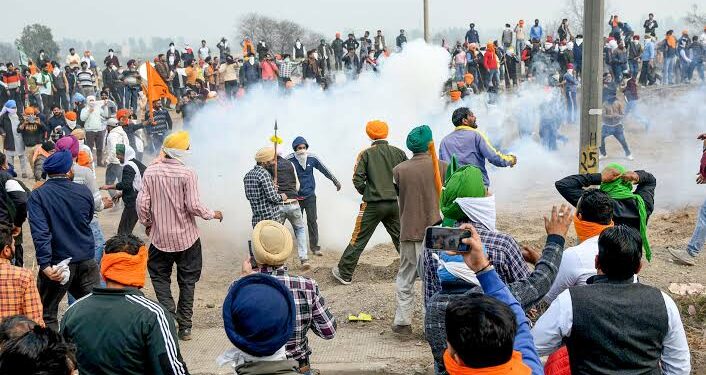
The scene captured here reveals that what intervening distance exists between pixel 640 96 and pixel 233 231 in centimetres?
1709

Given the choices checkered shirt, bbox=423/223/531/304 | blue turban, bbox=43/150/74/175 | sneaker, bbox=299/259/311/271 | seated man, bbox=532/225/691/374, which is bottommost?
sneaker, bbox=299/259/311/271

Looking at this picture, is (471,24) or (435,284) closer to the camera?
(435,284)

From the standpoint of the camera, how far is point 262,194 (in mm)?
8969

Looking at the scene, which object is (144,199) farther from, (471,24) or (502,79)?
(471,24)

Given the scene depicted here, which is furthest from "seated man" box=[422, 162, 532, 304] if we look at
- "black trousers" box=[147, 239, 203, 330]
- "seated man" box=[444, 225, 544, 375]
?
"black trousers" box=[147, 239, 203, 330]

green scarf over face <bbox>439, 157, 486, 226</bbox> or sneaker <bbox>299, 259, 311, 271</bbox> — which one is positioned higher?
green scarf over face <bbox>439, 157, 486, 226</bbox>

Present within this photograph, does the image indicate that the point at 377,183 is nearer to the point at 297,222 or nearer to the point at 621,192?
the point at 297,222

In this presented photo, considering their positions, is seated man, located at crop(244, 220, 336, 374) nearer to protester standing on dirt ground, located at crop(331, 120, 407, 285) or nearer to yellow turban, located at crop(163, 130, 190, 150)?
yellow turban, located at crop(163, 130, 190, 150)

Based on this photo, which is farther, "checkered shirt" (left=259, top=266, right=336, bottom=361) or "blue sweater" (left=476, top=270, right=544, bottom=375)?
"checkered shirt" (left=259, top=266, right=336, bottom=361)

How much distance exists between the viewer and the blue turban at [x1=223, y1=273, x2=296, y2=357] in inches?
126

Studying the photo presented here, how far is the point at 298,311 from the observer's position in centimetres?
417

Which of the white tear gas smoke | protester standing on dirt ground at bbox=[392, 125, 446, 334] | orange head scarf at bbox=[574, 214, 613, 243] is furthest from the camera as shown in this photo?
the white tear gas smoke

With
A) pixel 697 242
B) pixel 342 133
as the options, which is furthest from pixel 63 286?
pixel 342 133

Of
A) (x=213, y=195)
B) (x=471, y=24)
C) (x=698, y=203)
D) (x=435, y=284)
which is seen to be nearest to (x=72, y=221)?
(x=435, y=284)
